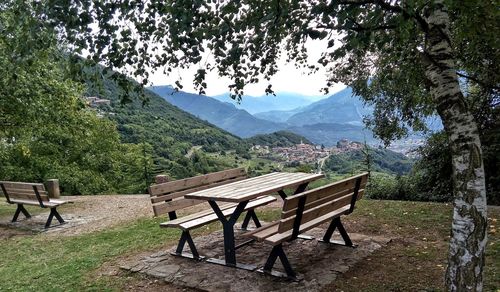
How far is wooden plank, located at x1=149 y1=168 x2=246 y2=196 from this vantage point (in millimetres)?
5595

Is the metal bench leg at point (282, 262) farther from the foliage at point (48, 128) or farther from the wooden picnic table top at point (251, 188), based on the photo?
the foliage at point (48, 128)

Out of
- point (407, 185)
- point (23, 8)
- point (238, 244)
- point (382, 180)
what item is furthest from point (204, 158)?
point (23, 8)

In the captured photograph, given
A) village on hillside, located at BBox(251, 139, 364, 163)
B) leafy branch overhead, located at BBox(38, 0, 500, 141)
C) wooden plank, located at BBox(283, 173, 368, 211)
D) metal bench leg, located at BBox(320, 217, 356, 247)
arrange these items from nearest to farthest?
leafy branch overhead, located at BBox(38, 0, 500, 141)
wooden plank, located at BBox(283, 173, 368, 211)
metal bench leg, located at BBox(320, 217, 356, 247)
village on hillside, located at BBox(251, 139, 364, 163)

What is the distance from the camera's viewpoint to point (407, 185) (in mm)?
11906

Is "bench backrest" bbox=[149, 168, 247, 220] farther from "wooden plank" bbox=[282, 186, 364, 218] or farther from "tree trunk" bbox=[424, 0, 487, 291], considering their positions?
"tree trunk" bbox=[424, 0, 487, 291]

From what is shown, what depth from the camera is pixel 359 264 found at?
4.75 m

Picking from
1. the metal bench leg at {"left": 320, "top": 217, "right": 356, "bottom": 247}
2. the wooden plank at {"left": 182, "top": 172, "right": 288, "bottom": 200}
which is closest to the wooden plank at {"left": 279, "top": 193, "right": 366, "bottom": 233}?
the metal bench leg at {"left": 320, "top": 217, "right": 356, "bottom": 247}

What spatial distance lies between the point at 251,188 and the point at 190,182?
52.3 inches

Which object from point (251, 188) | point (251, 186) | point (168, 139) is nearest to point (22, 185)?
point (251, 186)

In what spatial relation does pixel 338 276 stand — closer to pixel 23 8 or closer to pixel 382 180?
pixel 23 8

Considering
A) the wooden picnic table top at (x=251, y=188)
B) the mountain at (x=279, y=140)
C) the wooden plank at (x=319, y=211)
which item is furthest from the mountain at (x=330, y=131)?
the wooden plank at (x=319, y=211)

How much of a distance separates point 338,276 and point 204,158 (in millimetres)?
26988

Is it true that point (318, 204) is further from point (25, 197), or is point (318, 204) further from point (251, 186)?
point (25, 197)

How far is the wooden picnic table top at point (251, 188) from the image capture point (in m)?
4.68
